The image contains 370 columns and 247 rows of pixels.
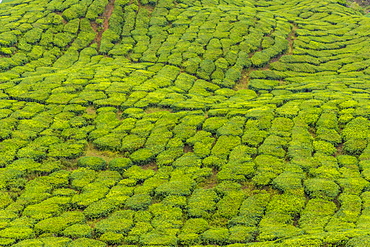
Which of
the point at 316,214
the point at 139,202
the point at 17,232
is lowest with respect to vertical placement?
the point at 17,232

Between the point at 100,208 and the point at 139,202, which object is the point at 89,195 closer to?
the point at 100,208

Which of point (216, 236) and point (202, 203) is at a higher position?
point (202, 203)

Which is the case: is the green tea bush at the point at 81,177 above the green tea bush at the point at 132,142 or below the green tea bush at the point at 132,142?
below

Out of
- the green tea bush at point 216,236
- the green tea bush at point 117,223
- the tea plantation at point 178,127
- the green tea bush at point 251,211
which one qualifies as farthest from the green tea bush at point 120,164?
the green tea bush at point 251,211

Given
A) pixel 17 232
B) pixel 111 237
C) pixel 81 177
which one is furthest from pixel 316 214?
pixel 17 232

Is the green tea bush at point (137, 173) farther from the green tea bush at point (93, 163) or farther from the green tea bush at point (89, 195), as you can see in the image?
the green tea bush at point (89, 195)

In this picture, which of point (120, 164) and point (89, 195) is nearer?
point (89, 195)

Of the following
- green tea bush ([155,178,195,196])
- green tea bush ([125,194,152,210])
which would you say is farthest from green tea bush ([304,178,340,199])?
green tea bush ([125,194,152,210])

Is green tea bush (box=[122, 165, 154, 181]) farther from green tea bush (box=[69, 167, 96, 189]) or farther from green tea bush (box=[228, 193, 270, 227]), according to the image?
green tea bush (box=[228, 193, 270, 227])

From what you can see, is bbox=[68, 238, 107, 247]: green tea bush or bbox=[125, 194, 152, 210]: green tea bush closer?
Result: bbox=[68, 238, 107, 247]: green tea bush
